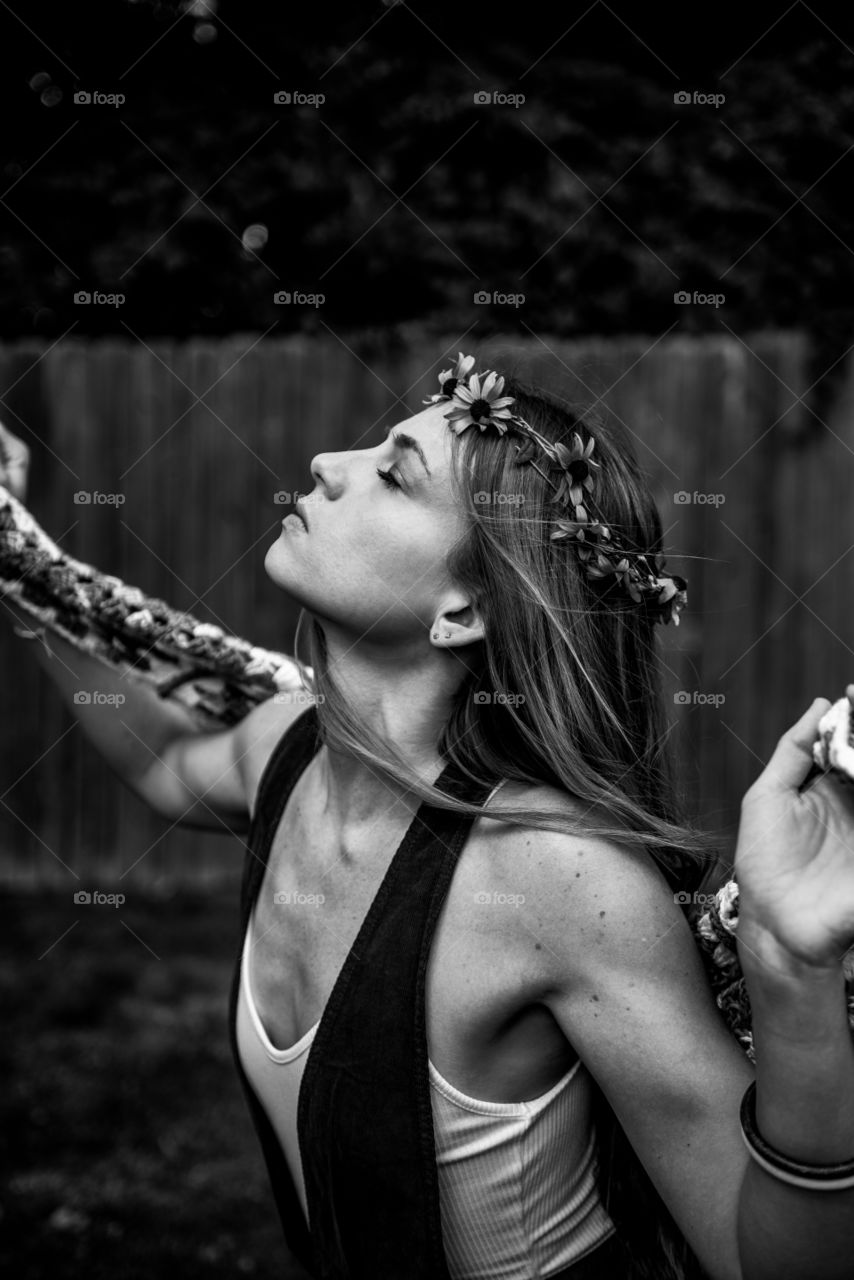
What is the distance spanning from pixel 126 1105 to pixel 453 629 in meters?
2.75

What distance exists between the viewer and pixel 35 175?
6.35 metres

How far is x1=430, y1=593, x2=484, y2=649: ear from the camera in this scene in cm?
193

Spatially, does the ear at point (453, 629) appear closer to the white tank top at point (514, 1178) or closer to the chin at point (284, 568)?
the chin at point (284, 568)

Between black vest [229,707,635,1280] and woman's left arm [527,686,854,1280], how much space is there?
167 mm

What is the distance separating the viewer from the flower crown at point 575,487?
1.89 m

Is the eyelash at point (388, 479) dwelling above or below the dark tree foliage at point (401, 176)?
below

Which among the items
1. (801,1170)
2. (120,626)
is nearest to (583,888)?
(801,1170)

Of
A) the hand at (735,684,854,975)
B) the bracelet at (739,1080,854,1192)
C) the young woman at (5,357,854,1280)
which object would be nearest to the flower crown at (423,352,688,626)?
the young woman at (5,357,854,1280)

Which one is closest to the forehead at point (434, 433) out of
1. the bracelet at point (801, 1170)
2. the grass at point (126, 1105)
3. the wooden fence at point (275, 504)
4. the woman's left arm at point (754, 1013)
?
the woman's left arm at point (754, 1013)

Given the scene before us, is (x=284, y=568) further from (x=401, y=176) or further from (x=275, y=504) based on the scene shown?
(x=401, y=176)

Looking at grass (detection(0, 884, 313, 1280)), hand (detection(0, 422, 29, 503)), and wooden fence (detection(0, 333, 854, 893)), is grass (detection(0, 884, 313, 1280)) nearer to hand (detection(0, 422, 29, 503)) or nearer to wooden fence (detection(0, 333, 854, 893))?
wooden fence (detection(0, 333, 854, 893))

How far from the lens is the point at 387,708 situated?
79.4 inches

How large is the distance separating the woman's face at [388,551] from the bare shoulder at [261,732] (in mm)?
439

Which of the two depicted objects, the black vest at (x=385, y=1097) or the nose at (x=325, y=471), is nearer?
the black vest at (x=385, y=1097)
